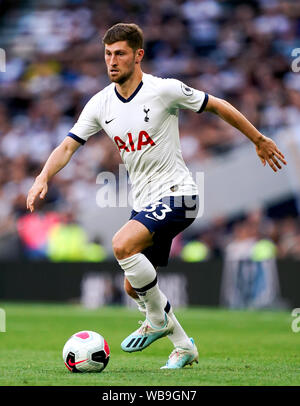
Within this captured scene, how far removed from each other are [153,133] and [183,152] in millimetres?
11583

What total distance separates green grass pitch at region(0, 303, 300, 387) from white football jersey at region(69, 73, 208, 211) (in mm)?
1408

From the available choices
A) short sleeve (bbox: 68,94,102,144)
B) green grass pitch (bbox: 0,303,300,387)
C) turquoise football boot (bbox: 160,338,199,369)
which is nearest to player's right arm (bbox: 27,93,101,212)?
short sleeve (bbox: 68,94,102,144)

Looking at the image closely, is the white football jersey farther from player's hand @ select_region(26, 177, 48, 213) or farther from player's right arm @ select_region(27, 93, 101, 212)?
player's hand @ select_region(26, 177, 48, 213)

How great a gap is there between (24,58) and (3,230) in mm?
5496

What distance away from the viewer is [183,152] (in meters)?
18.3

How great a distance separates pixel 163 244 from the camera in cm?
680

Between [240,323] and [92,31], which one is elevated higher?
[92,31]

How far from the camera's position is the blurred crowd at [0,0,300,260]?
1783cm

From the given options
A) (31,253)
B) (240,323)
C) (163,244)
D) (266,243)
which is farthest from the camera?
(31,253)

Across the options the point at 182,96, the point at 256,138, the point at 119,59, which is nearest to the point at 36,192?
the point at 119,59

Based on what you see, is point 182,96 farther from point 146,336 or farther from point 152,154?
point 146,336
